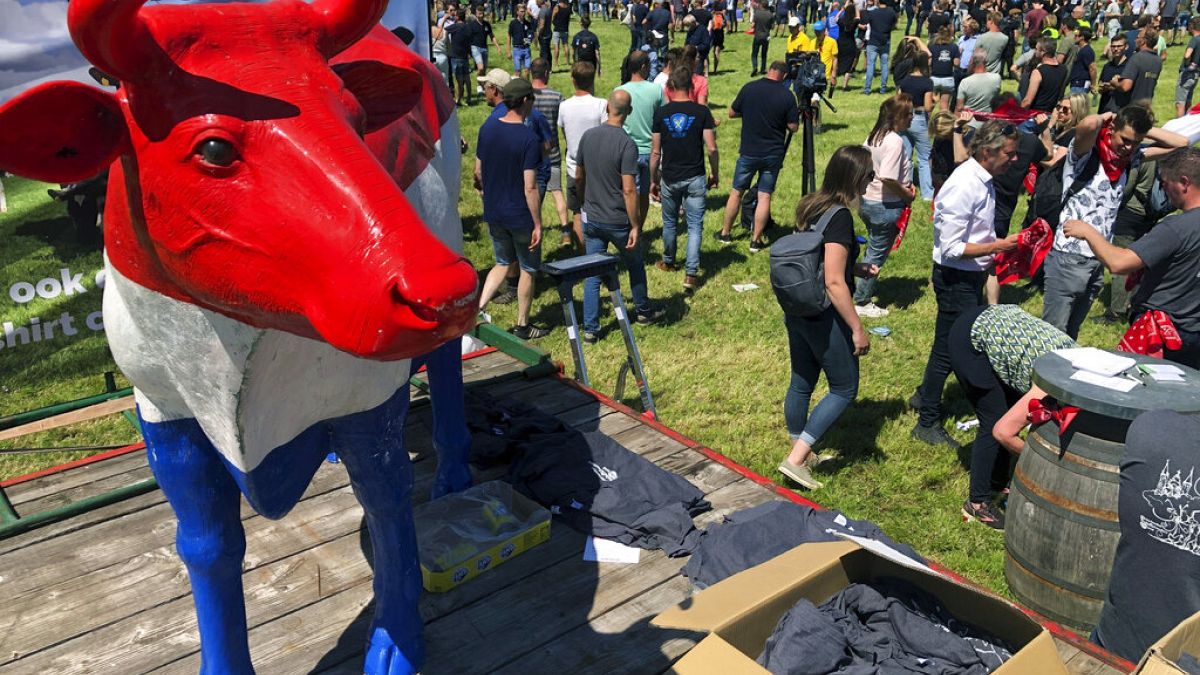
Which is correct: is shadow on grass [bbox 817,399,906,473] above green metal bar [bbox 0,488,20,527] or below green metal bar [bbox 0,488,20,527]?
below

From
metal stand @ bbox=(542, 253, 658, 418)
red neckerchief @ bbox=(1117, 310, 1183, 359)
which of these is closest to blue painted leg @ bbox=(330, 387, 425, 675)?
metal stand @ bbox=(542, 253, 658, 418)

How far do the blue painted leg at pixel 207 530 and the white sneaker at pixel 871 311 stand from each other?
20.3ft

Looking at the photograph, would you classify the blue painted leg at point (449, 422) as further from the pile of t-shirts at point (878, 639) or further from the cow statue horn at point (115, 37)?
the cow statue horn at point (115, 37)

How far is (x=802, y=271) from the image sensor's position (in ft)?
15.6


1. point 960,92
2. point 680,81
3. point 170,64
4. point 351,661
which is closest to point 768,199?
point 680,81

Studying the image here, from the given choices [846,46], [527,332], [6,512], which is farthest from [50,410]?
[846,46]

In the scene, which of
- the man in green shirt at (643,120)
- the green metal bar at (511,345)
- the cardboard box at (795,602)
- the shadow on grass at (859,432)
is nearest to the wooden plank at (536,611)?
the cardboard box at (795,602)

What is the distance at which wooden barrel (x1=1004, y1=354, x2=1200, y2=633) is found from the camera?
3.70 meters

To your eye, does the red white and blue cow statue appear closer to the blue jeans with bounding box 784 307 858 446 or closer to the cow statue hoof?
the cow statue hoof

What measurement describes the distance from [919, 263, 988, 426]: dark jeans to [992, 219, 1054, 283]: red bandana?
1.26 feet

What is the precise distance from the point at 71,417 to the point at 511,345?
2327 mm

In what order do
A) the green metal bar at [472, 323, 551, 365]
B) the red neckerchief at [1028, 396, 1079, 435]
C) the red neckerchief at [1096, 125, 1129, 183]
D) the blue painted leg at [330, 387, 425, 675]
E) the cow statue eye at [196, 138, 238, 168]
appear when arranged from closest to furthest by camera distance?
the cow statue eye at [196, 138, 238, 168]
the blue painted leg at [330, 387, 425, 675]
the red neckerchief at [1028, 396, 1079, 435]
the green metal bar at [472, 323, 551, 365]
the red neckerchief at [1096, 125, 1129, 183]

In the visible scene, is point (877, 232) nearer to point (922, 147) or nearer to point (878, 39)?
point (922, 147)

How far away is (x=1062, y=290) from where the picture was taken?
19.6 feet
